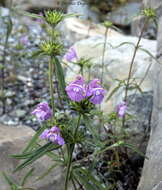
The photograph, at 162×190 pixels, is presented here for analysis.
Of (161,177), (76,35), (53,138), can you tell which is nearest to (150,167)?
(161,177)

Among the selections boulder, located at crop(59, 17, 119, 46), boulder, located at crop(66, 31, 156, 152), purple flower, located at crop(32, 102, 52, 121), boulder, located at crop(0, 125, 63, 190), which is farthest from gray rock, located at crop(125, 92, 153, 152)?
boulder, located at crop(59, 17, 119, 46)

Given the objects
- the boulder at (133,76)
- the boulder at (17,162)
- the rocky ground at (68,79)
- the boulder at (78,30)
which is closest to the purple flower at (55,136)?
the rocky ground at (68,79)

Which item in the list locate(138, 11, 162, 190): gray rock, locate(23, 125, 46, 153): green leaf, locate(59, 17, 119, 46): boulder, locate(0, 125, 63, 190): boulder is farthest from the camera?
locate(59, 17, 119, 46): boulder

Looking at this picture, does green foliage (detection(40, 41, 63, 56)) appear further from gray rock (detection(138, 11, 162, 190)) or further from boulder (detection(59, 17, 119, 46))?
Result: boulder (detection(59, 17, 119, 46))

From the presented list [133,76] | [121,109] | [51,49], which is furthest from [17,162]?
[133,76]

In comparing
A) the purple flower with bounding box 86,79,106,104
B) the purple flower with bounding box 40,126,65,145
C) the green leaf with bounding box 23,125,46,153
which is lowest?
the green leaf with bounding box 23,125,46,153

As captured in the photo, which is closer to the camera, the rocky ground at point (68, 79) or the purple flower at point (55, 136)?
the purple flower at point (55, 136)

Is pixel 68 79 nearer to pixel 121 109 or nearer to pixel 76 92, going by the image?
pixel 121 109

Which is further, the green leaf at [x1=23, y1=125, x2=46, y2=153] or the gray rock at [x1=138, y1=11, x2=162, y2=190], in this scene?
the gray rock at [x1=138, y1=11, x2=162, y2=190]

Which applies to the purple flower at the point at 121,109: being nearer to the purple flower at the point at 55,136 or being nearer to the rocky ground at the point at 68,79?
the rocky ground at the point at 68,79
